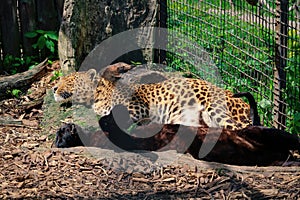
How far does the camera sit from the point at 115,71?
7340 mm

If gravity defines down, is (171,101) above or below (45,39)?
below

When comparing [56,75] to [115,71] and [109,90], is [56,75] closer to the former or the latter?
[115,71]

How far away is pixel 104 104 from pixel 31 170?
5.80 ft

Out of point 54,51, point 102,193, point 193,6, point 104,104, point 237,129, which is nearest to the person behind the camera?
point 102,193

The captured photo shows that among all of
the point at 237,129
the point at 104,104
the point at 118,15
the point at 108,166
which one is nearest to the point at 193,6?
the point at 118,15

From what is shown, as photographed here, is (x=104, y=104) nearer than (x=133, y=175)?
No

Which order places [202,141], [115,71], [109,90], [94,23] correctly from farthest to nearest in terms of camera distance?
[94,23], [115,71], [109,90], [202,141]

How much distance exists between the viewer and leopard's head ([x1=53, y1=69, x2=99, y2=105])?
7184 millimetres

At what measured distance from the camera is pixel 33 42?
8820 millimetres

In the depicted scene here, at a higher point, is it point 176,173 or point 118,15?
point 118,15

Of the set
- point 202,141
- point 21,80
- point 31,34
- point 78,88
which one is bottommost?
point 21,80

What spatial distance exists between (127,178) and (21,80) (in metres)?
3.34

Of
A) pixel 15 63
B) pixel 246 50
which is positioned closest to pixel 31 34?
pixel 15 63

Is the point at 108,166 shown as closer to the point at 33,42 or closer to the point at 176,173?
the point at 176,173
